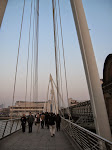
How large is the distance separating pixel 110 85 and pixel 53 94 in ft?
75.9

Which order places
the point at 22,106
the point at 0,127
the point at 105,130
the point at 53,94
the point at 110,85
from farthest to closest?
1. the point at 22,106
2. the point at 53,94
3. the point at 110,85
4. the point at 0,127
5. the point at 105,130

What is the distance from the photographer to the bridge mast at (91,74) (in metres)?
4.24

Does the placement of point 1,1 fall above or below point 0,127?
above

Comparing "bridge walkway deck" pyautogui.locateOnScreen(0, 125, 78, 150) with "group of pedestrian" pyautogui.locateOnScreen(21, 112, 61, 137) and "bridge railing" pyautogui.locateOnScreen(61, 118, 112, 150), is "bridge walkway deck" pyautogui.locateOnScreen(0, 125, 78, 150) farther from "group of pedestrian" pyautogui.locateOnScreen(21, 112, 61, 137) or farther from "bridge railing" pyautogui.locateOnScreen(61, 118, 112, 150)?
"group of pedestrian" pyautogui.locateOnScreen(21, 112, 61, 137)

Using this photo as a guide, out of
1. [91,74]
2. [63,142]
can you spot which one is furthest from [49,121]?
[91,74]

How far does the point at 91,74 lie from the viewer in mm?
4855

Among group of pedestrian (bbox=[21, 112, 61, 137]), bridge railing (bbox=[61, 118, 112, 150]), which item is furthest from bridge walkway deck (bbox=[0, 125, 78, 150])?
group of pedestrian (bbox=[21, 112, 61, 137])

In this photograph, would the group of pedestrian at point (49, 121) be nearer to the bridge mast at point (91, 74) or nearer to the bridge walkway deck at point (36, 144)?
the bridge walkway deck at point (36, 144)

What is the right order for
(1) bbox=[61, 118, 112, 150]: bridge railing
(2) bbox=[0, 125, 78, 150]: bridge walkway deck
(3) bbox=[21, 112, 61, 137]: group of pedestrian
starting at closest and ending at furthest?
(1) bbox=[61, 118, 112, 150]: bridge railing → (2) bbox=[0, 125, 78, 150]: bridge walkway deck → (3) bbox=[21, 112, 61, 137]: group of pedestrian

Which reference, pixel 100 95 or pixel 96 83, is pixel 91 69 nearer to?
pixel 96 83

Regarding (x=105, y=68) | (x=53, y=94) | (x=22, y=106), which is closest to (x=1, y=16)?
(x=105, y=68)

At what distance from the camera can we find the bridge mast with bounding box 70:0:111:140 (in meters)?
4.24

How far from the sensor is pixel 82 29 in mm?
5328

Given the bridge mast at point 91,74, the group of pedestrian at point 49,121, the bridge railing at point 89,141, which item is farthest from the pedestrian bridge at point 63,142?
the group of pedestrian at point 49,121
